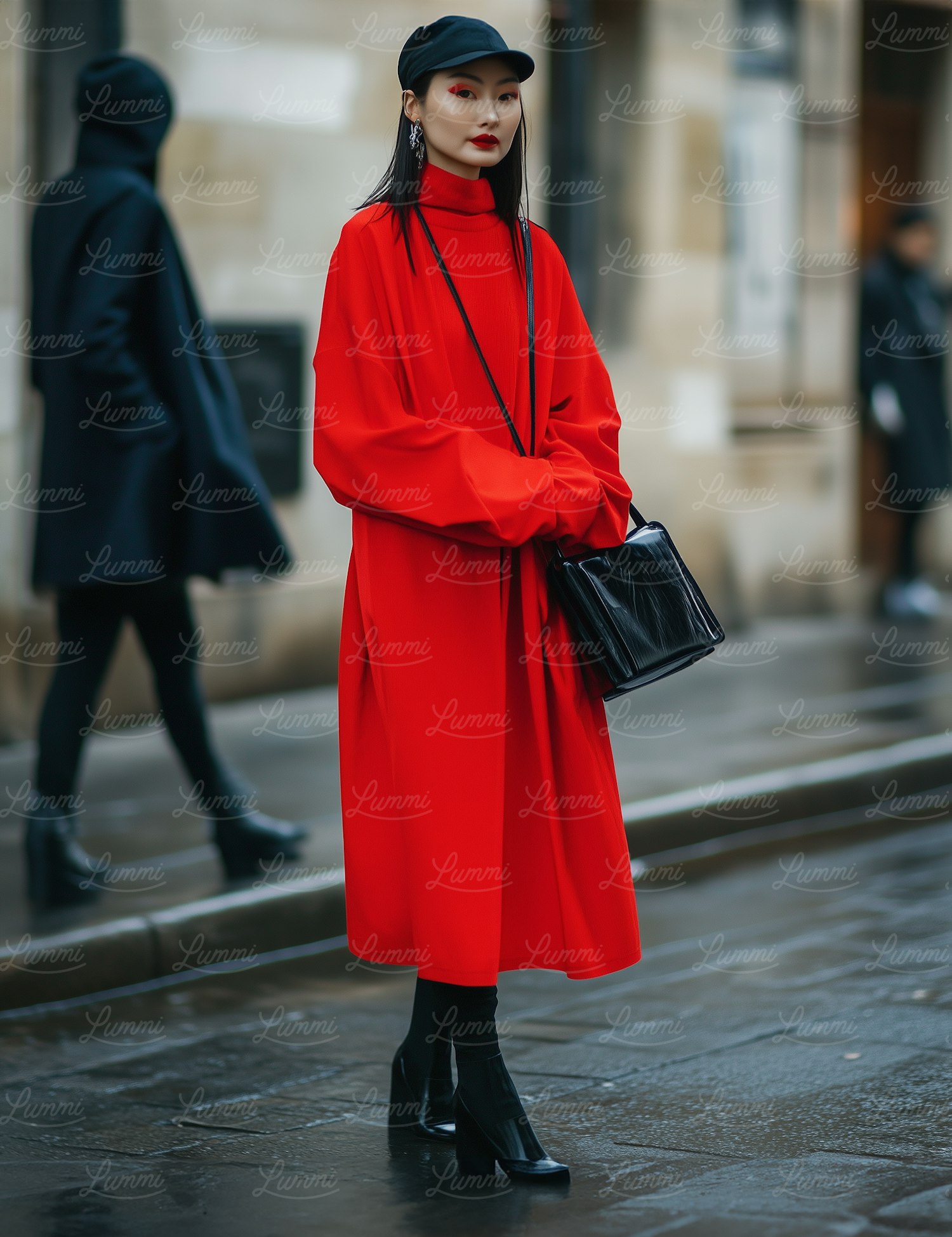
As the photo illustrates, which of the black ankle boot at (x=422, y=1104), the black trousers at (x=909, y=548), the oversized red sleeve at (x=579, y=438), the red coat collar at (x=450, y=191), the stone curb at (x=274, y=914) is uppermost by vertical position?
the red coat collar at (x=450, y=191)

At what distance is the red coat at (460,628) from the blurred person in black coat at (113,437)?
1.88 m

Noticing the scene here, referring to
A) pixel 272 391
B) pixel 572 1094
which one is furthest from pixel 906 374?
pixel 572 1094

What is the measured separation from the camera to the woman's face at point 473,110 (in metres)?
3.60

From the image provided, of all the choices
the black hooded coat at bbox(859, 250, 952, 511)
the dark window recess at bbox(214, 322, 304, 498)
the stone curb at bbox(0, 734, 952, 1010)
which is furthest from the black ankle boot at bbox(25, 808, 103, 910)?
the black hooded coat at bbox(859, 250, 952, 511)

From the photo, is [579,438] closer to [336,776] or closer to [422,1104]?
[422,1104]

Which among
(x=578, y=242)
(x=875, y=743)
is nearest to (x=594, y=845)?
(x=875, y=743)

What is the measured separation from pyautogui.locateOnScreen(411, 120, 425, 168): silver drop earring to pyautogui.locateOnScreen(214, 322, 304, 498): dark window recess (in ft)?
17.2

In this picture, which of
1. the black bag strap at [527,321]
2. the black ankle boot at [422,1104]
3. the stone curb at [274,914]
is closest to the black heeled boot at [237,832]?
the stone curb at [274,914]

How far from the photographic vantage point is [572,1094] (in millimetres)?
4246

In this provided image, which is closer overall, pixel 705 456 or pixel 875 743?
pixel 875 743

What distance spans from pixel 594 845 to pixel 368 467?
31.5 inches

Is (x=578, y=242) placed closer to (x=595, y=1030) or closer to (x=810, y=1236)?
(x=595, y=1030)

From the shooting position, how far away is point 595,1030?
4.77 metres

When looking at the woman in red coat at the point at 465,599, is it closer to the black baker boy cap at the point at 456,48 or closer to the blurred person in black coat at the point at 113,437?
the black baker boy cap at the point at 456,48
